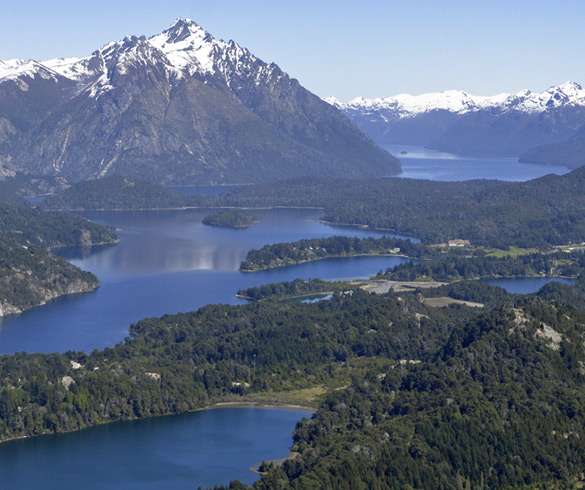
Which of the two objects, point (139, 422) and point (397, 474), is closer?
point (397, 474)

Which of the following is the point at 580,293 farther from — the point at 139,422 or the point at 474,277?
the point at 139,422

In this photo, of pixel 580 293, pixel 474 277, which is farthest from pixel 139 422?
pixel 474 277

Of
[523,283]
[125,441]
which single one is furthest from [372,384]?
[523,283]

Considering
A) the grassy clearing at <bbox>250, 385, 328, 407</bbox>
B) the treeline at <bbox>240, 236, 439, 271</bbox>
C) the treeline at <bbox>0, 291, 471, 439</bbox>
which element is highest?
the treeline at <bbox>240, 236, 439, 271</bbox>

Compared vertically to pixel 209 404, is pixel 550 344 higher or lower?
higher

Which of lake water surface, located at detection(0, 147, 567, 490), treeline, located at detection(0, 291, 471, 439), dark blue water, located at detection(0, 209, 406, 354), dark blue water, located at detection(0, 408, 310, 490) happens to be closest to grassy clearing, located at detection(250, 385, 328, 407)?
treeline, located at detection(0, 291, 471, 439)

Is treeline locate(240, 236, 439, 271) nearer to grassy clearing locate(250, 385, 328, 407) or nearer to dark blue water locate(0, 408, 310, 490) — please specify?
grassy clearing locate(250, 385, 328, 407)

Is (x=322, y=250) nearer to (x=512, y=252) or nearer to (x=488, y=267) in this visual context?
(x=488, y=267)
